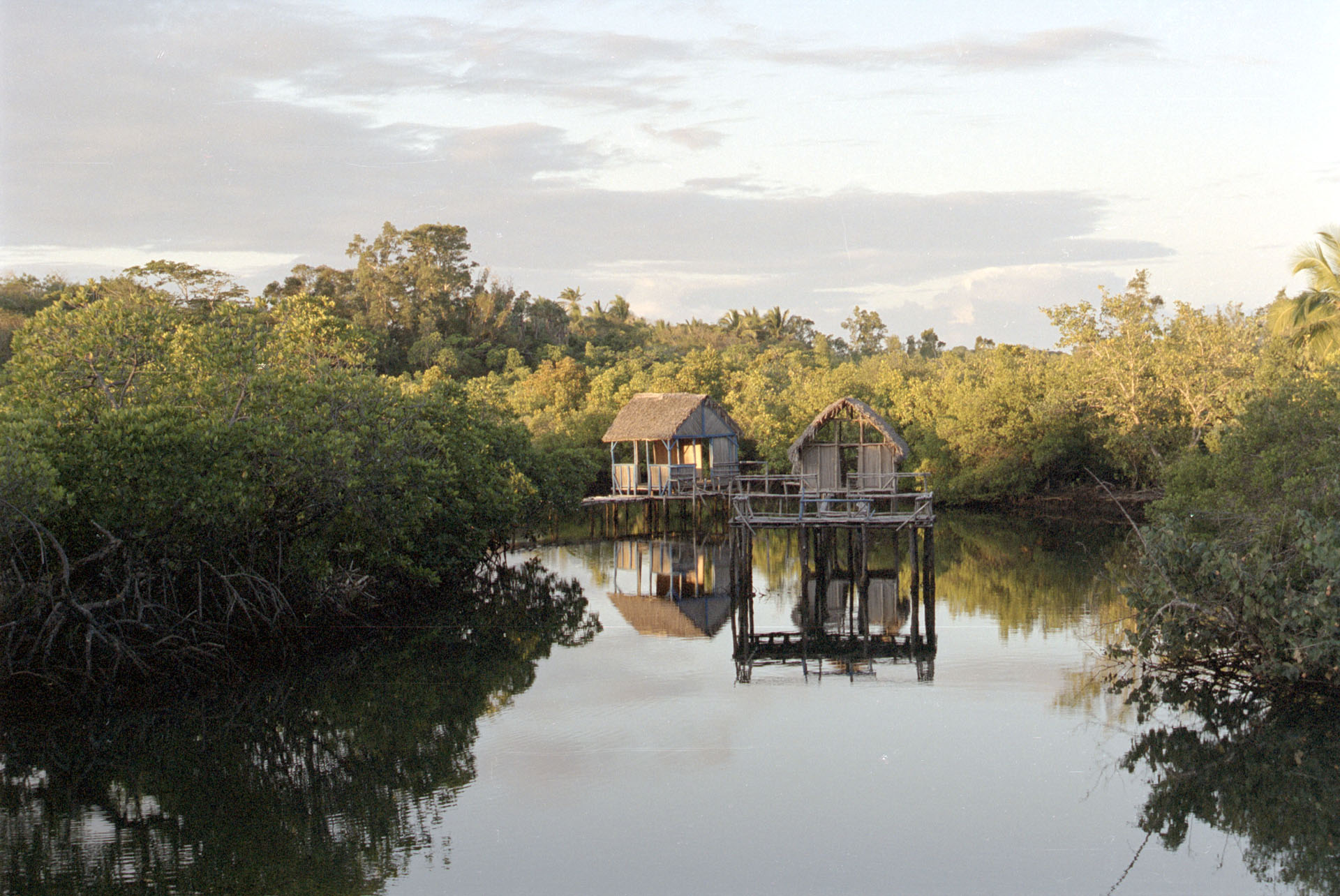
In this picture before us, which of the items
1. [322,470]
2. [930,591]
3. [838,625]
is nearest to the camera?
[322,470]

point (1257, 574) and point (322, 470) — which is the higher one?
point (322, 470)

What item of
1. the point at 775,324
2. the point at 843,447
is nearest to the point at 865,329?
the point at 775,324

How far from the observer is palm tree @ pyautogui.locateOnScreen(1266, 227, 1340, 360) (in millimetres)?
27625

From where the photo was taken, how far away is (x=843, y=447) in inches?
1203

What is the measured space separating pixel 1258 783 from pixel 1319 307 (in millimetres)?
18723

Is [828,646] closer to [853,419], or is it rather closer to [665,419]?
[853,419]

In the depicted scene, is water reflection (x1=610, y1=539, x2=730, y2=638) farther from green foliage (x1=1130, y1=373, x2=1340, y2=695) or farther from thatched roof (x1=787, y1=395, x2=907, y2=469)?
green foliage (x1=1130, y1=373, x2=1340, y2=695)

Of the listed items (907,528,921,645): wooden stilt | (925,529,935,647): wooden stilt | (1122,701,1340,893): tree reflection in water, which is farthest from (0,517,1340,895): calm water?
(907,528,921,645): wooden stilt

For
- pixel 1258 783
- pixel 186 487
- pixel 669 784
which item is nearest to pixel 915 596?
pixel 1258 783

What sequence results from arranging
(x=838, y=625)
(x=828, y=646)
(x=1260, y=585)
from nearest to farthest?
(x=1260, y=585) < (x=828, y=646) < (x=838, y=625)

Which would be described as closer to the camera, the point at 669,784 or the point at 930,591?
the point at 669,784

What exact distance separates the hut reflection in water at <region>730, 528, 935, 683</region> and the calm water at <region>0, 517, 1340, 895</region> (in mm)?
212

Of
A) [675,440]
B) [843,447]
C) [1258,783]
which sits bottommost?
[1258,783]

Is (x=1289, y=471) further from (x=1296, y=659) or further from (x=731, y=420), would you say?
(x=731, y=420)
